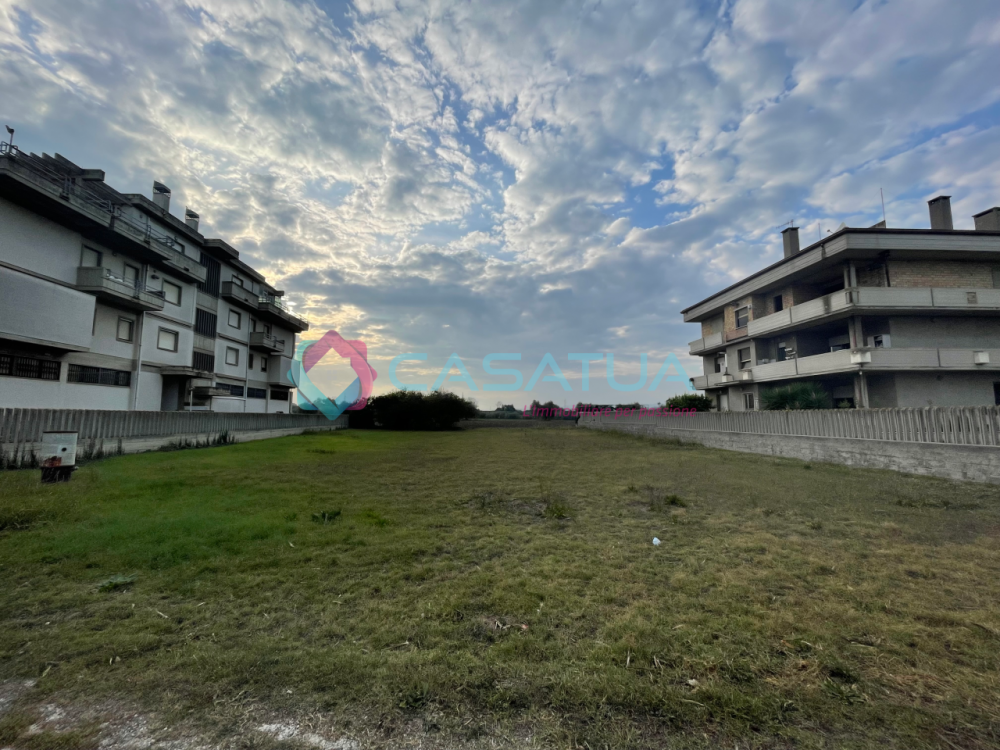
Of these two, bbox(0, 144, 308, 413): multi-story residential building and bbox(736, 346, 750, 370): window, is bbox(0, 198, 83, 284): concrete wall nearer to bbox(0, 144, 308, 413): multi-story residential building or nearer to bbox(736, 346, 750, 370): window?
bbox(0, 144, 308, 413): multi-story residential building

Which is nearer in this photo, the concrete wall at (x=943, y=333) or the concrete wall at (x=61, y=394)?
the concrete wall at (x=61, y=394)

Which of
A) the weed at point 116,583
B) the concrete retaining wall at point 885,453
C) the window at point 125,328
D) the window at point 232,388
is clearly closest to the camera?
the weed at point 116,583

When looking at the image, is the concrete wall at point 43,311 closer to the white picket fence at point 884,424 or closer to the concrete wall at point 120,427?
the concrete wall at point 120,427

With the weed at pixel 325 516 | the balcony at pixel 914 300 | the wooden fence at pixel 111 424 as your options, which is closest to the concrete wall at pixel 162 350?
the wooden fence at pixel 111 424

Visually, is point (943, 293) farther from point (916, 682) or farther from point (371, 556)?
point (371, 556)

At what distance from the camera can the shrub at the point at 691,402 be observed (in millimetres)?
27250

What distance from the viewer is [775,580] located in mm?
3826

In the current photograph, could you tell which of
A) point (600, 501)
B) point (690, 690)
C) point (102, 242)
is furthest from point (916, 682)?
point (102, 242)

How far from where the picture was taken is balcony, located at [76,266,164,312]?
17.4 metres

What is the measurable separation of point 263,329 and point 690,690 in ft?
122

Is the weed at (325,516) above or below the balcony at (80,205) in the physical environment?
below

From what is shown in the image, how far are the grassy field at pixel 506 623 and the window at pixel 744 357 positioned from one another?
20826mm

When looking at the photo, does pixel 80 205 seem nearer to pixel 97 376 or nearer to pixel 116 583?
pixel 97 376

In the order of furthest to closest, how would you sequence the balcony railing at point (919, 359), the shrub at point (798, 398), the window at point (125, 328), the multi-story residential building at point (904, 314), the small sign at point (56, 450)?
the window at point (125, 328) < the multi-story residential building at point (904, 314) < the balcony railing at point (919, 359) < the shrub at point (798, 398) < the small sign at point (56, 450)
